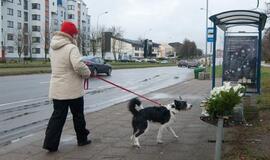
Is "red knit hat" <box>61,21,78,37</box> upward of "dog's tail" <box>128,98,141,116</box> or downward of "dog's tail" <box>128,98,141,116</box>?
upward

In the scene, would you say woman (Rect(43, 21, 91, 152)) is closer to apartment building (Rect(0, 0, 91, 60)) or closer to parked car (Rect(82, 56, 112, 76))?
parked car (Rect(82, 56, 112, 76))

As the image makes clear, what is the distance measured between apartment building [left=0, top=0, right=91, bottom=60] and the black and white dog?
80.6 m

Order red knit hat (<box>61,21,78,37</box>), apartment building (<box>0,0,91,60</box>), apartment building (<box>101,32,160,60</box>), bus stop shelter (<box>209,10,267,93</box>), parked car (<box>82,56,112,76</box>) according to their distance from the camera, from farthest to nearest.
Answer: apartment building (<box>101,32,160,60</box>), apartment building (<box>0,0,91,60</box>), parked car (<box>82,56,112,76</box>), bus stop shelter (<box>209,10,267,93</box>), red knit hat (<box>61,21,78,37</box>)

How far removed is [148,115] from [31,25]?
10909cm

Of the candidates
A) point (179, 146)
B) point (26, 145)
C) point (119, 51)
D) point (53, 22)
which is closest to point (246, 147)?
point (179, 146)

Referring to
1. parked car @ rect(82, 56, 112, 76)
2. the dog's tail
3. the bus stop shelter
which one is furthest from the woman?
parked car @ rect(82, 56, 112, 76)

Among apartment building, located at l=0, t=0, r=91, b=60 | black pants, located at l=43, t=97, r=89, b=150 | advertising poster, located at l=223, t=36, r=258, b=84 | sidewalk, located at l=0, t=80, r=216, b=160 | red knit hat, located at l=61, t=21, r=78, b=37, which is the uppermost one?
apartment building, located at l=0, t=0, r=91, b=60

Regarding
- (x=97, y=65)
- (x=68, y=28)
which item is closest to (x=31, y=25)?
(x=97, y=65)

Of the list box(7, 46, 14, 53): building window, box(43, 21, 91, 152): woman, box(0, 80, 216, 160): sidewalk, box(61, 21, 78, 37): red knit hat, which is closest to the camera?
box(0, 80, 216, 160): sidewalk

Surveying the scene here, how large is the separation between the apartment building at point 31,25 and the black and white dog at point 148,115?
80568 millimetres

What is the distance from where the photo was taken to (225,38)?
14.1 meters

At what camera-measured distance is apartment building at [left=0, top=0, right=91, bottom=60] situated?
96.4 metres

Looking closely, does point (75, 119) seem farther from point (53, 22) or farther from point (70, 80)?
point (53, 22)

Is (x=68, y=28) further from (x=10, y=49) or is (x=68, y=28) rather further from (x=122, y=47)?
(x=122, y=47)
